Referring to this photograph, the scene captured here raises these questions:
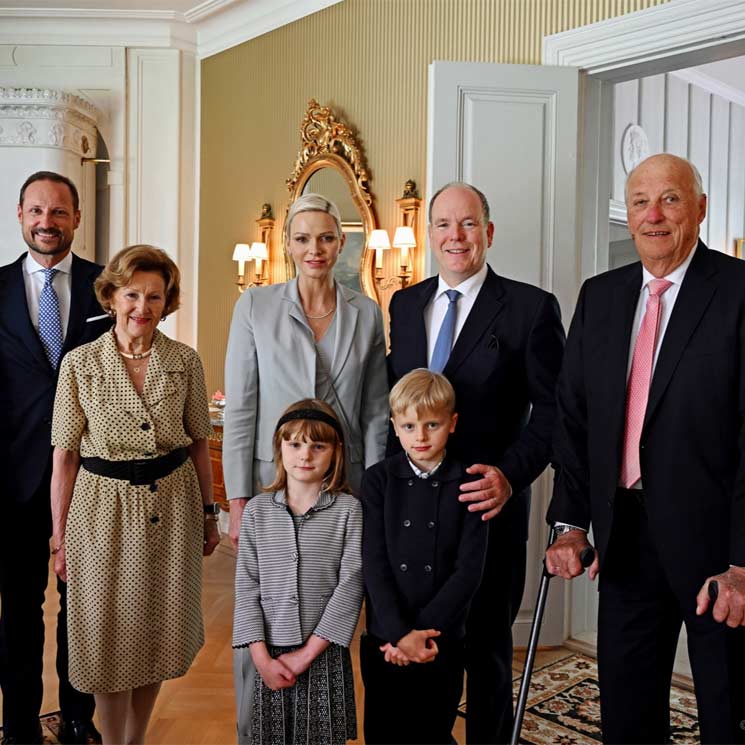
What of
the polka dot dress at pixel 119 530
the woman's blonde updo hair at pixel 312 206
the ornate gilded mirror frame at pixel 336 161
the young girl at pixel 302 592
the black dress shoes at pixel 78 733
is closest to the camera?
the young girl at pixel 302 592

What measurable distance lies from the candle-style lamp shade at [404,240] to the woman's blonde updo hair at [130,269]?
8.29ft

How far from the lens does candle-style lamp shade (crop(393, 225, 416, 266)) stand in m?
4.89

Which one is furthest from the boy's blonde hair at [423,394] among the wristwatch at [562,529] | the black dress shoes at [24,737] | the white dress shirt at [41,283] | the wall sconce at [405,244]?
the wall sconce at [405,244]

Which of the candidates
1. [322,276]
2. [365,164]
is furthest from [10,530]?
[365,164]

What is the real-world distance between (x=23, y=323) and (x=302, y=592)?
4.20 feet

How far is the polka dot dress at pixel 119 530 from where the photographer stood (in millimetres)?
2414

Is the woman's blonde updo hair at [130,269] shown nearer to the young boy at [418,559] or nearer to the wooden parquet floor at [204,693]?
the young boy at [418,559]

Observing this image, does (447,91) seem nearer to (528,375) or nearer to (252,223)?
(528,375)

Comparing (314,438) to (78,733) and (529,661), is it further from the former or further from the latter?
(78,733)

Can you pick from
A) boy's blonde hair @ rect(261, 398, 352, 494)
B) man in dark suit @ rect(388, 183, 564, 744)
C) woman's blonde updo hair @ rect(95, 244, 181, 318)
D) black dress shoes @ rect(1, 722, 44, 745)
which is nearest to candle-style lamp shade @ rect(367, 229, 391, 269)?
man in dark suit @ rect(388, 183, 564, 744)

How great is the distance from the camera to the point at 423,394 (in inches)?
90.7

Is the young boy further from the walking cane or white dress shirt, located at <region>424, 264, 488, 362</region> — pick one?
white dress shirt, located at <region>424, 264, 488, 362</region>

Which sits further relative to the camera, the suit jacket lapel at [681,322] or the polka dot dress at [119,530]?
the polka dot dress at [119,530]

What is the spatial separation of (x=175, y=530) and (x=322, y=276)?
879 millimetres
